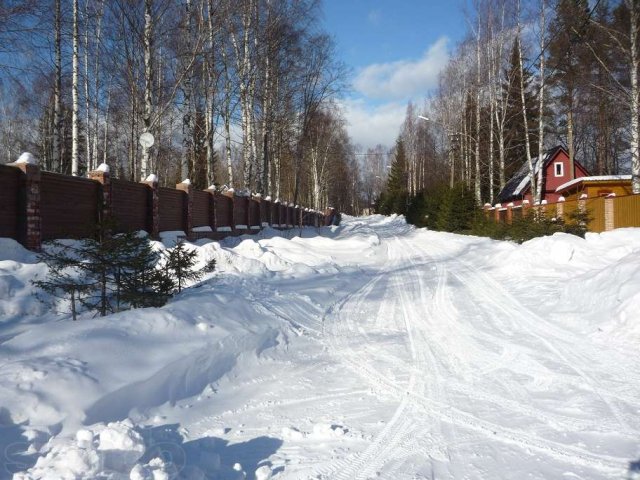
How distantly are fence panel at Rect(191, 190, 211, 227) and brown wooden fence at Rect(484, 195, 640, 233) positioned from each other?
13131 mm

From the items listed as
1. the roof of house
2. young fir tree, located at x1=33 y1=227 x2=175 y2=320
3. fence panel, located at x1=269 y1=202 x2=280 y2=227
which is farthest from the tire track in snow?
the roof of house

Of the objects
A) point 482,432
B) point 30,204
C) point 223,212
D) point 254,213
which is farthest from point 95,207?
point 254,213

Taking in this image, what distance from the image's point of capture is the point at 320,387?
4410 millimetres

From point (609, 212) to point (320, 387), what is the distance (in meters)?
15.4

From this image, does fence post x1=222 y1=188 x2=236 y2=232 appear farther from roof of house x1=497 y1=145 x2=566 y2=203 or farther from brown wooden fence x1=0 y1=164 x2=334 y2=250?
roof of house x1=497 y1=145 x2=566 y2=203

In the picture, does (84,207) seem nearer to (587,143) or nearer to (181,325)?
(181,325)

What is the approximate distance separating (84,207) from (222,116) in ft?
41.0

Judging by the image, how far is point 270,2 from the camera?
64.3ft

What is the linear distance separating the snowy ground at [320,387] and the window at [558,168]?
106 ft

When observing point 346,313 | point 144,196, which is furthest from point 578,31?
point 144,196

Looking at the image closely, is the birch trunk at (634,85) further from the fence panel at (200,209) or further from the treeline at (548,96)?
the fence panel at (200,209)

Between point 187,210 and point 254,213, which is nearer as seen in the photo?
point 187,210

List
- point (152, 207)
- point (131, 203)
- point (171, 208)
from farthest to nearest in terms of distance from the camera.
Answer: point (171, 208) → point (152, 207) → point (131, 203)

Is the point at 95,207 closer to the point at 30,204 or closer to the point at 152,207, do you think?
the point at 30,204
